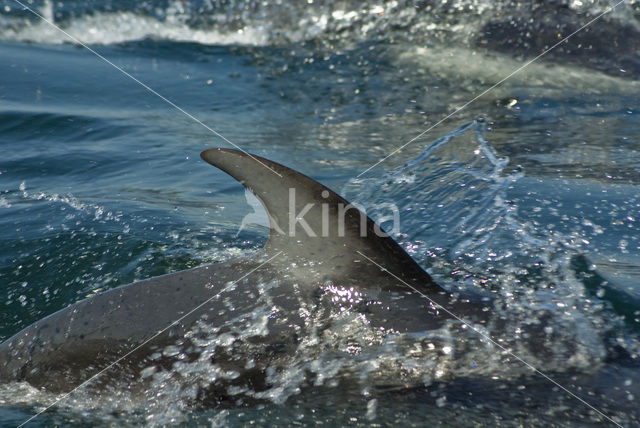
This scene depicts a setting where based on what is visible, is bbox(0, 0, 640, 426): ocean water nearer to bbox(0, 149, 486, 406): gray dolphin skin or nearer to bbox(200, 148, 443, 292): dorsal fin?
bbox(0, 149, 486, 406): gray dolphin skin

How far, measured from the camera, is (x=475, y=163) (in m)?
6.09

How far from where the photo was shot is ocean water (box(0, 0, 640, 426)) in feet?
10.0

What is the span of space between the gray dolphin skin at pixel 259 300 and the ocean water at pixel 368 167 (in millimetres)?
113

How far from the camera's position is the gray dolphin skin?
3.14 meters

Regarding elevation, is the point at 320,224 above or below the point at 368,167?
above

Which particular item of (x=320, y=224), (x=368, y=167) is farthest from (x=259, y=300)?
(x=368, y=167)

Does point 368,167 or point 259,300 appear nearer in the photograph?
point 259,300

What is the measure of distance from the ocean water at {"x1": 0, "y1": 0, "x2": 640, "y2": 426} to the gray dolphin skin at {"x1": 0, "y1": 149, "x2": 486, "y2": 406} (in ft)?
0.37

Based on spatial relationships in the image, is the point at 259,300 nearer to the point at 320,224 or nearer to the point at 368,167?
the point at 320,224

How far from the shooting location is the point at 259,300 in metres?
3.24

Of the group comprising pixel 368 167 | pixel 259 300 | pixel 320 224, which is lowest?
pixel 368 167

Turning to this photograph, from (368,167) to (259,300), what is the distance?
3702 millimetres

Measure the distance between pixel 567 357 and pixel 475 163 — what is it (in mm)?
3196

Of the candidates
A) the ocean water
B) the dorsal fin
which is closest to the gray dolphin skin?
the dorsal fin
